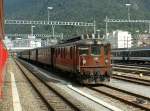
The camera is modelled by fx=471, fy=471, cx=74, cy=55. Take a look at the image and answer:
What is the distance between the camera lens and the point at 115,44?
82.2 m

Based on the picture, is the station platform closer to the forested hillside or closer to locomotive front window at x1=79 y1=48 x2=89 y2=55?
locomotive front window at x1=79 y1=48 x2=89 y2=55

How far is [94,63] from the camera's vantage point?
2630 centimetres

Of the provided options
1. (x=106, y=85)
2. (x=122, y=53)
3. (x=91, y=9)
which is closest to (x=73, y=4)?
(x=91, y=9)

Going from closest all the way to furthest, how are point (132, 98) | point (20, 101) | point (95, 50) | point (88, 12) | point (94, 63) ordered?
point (20, 101) < point (132, 98) < point (94, 63) < point (95, 50) < point (88, 12)

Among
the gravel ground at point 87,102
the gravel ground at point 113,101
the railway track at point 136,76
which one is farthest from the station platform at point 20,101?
the railway track at point 136,76

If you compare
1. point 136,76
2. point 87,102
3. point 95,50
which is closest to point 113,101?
point 87,102

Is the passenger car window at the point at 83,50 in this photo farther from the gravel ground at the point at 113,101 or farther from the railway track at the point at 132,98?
the gravel ground at the point at 113,101

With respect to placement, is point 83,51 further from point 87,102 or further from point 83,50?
point 87,102

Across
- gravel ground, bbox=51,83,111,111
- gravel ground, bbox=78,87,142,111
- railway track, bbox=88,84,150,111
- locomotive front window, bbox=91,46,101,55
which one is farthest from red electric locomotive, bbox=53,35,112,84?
gravel ground, bbox=78,87,142,111

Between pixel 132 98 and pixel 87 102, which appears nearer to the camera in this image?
pixel 87 102

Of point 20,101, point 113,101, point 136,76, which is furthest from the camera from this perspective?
point 136,76

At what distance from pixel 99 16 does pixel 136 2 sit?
2895 centimetres

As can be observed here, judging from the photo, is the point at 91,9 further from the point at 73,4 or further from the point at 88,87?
the point at 88,87

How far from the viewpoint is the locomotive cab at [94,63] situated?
26047mm
